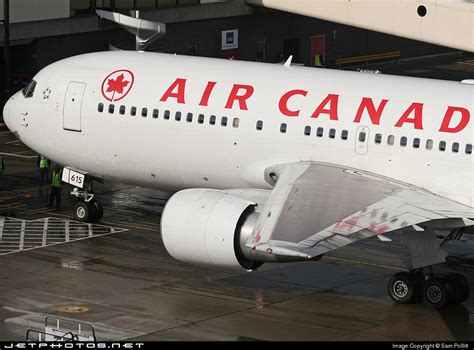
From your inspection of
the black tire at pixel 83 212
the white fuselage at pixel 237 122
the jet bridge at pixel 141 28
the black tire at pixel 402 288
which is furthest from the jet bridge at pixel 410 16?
the black tire at pixel 402 288

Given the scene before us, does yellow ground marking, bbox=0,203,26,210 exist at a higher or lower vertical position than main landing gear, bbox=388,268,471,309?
lower

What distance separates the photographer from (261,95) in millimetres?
39812

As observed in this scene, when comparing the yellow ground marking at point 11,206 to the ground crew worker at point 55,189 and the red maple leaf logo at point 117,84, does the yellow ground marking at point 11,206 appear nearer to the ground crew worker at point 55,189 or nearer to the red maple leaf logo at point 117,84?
the ground crew worker at point 55,189

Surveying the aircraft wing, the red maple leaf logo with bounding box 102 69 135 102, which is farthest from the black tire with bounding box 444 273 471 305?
the red maple leaf logo with bounding box 102 69 135 102

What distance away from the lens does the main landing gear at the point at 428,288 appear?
1405 inches

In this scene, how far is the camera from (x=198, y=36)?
256 ft

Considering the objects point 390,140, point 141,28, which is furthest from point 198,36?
point 390,140

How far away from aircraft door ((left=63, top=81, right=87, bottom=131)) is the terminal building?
82.3 ft

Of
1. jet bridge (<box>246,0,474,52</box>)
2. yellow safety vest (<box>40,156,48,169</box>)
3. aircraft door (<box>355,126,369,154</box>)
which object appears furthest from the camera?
jet bridge (<box>246,0,474,52</box>)

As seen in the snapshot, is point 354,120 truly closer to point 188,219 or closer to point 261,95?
point 261,95

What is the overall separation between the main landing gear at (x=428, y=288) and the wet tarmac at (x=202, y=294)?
281 mm

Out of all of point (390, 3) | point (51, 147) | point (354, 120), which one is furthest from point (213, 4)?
point (354, 120)

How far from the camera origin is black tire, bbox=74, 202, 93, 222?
45344mm

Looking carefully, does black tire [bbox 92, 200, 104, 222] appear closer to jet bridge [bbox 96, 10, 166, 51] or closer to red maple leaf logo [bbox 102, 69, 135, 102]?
red maple leaf logo [bbox 102, 69, 135, 102]
